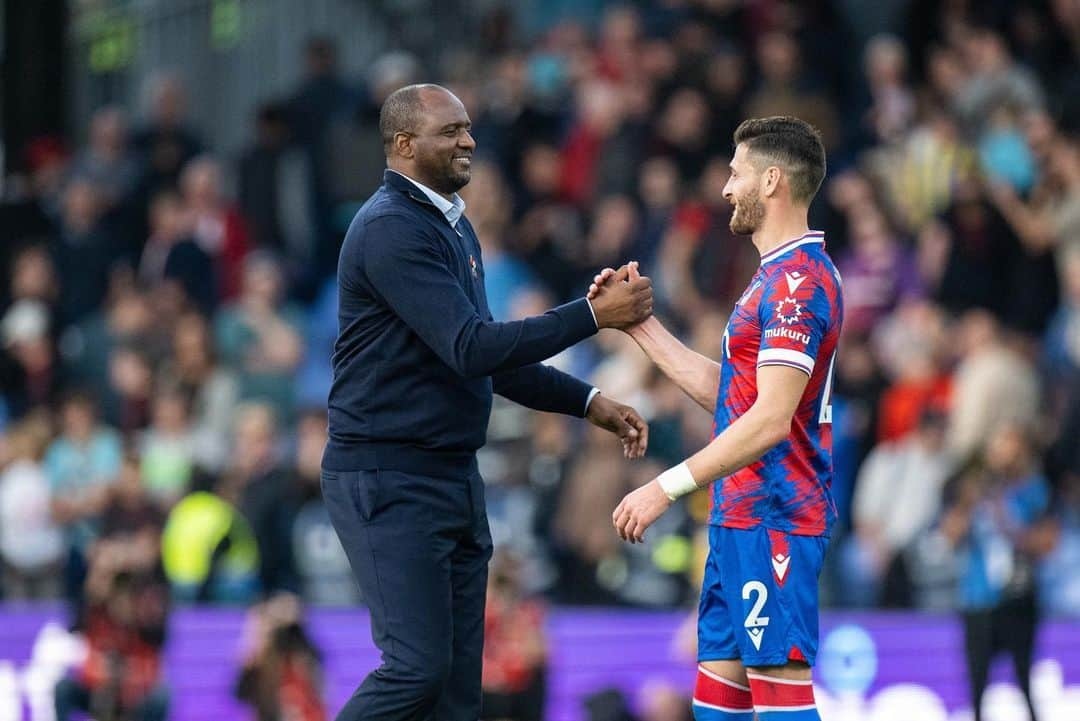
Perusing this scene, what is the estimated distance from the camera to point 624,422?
22.3ft

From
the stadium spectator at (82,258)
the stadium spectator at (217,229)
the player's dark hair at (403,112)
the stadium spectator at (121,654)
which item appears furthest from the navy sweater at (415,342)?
the stadium spectator at (82,258)

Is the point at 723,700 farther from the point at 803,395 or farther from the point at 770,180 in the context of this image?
the point at 770,180

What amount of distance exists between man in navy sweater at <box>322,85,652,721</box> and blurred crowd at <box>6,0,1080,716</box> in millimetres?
4759

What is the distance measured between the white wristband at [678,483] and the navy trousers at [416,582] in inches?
29.7

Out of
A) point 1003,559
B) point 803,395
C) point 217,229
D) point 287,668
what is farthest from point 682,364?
point 217,229

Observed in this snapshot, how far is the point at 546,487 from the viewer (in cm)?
1238

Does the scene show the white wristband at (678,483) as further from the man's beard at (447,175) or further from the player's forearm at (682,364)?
the man's beard at (447,175)

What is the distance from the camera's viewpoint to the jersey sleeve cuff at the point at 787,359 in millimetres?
5934

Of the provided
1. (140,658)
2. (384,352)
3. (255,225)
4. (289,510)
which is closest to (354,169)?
(255,225)

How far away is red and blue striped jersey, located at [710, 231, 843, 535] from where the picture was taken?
19.8 ft

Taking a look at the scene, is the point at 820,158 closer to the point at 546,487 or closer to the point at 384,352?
the point at 384,352

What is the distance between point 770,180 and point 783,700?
5.25ft

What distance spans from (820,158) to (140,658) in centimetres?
679

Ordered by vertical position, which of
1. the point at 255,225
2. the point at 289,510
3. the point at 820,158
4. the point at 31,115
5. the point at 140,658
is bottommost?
the point at 140,658
